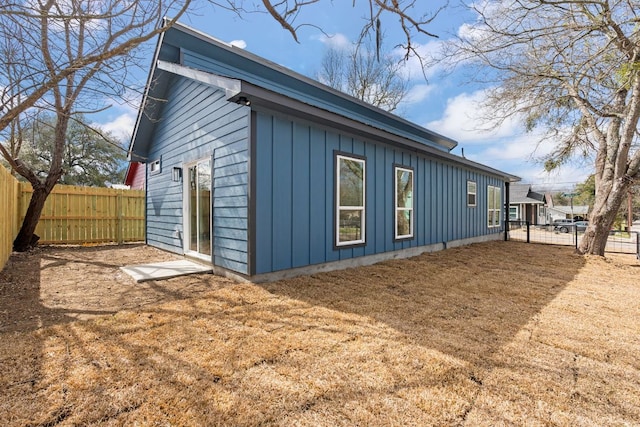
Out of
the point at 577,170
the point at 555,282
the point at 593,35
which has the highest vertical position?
the point at 593,35

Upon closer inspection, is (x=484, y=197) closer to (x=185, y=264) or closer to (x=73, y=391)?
(x=185, y=264)

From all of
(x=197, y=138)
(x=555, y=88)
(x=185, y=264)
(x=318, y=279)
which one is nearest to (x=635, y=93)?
(x=555, y=88)

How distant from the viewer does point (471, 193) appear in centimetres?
996

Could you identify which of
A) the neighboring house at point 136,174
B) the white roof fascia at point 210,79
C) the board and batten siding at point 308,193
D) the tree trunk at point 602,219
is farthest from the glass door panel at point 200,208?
the tree trunk at point 602,219

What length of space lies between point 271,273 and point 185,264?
2185 millimetres

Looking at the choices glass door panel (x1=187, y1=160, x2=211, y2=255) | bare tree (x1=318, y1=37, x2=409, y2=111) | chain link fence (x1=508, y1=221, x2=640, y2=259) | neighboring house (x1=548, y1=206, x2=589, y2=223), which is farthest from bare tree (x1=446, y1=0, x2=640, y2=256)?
neighboring house (x1=548, y1=206, x2=589, y2=223)

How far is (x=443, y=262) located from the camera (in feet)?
21.9

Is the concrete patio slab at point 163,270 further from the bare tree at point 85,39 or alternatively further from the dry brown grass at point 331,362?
the bare tree at point 85,39

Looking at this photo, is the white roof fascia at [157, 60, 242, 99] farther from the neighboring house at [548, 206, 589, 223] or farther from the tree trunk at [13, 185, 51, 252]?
the neighboring house at [548, 206, 589, 223]

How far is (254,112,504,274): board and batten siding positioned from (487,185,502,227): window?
5.42 meters

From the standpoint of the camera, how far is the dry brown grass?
1.75 m

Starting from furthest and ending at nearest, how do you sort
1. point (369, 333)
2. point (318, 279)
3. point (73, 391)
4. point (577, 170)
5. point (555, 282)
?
point (577, 170) < point (555, 282) < point (318, 279) < point (369, 333) < point (73, 391)

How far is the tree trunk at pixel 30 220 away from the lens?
738cm

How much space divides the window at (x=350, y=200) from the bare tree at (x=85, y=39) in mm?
2358
